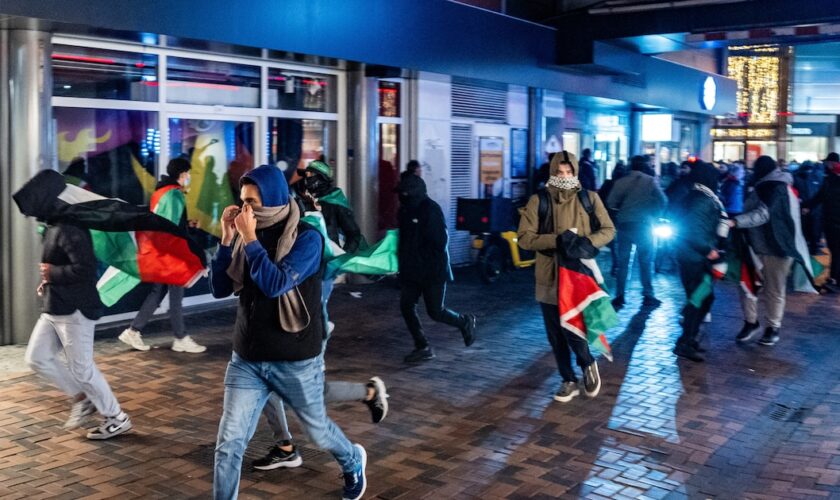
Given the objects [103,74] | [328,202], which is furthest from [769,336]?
[103,74]

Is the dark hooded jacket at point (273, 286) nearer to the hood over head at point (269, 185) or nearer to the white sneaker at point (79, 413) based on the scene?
the hood over head at point (269, 185)

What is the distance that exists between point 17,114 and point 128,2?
58.9 inches

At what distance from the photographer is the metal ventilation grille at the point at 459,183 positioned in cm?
1600

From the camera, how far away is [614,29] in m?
15.5

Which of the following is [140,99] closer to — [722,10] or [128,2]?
[128,2]

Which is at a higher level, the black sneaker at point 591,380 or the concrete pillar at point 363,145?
the concrete pillar at point 363,145

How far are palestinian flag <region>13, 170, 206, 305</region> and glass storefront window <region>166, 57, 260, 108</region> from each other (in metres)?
3.27

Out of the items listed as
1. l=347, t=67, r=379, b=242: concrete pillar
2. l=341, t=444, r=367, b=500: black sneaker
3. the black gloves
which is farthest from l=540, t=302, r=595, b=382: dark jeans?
l=347, t=67, r=379, b=242: concrete pillar

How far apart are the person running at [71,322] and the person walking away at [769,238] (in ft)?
20.4

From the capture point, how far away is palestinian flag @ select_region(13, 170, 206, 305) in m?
6.15

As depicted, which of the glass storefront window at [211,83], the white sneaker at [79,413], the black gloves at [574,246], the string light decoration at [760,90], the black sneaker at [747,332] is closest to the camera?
the white sneaker at [79,413]

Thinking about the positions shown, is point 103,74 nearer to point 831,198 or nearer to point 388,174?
point 388,174

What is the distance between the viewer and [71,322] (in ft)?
20.6

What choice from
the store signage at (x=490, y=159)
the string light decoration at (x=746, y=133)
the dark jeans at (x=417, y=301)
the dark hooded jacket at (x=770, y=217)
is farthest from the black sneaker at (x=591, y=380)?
the string light decoration at (x=746, y=133)
